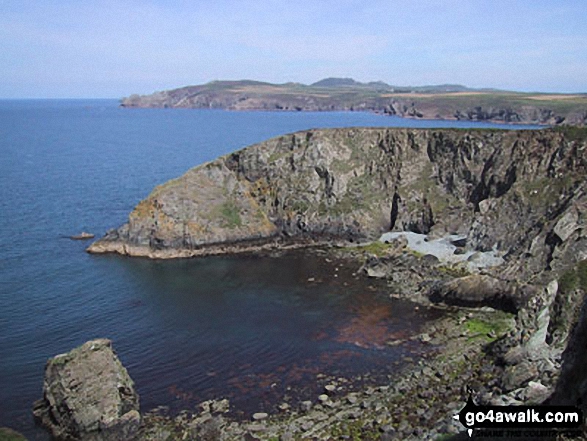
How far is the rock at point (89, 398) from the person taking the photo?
35.5 meters

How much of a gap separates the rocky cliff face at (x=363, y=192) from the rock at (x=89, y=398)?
123 ft

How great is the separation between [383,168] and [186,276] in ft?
120

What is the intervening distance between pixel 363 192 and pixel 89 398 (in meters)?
56.4

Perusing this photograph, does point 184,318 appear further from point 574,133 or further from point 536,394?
point 574,133

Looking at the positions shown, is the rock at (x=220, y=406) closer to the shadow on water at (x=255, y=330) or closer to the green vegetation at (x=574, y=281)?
the shadow on water at (x=255, y=330)

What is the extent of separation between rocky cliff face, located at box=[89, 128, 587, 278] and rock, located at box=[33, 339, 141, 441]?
3744 centimetres

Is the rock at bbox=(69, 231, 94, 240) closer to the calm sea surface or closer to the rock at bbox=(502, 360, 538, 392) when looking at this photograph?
the calm sea surface

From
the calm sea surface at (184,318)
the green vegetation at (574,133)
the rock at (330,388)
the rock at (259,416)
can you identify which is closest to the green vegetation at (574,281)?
the calm sea surface at (184,318)

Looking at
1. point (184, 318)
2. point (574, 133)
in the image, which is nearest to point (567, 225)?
point (574, 133)

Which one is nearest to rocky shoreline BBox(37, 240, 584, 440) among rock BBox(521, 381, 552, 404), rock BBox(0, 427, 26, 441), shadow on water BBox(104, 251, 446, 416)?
rock BBox(521, 381, 552, 404)

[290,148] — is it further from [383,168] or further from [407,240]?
[407,240]

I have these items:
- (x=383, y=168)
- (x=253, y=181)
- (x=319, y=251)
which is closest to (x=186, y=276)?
(x=319, y=251)

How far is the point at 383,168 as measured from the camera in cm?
8706

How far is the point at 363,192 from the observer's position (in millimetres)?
84750
